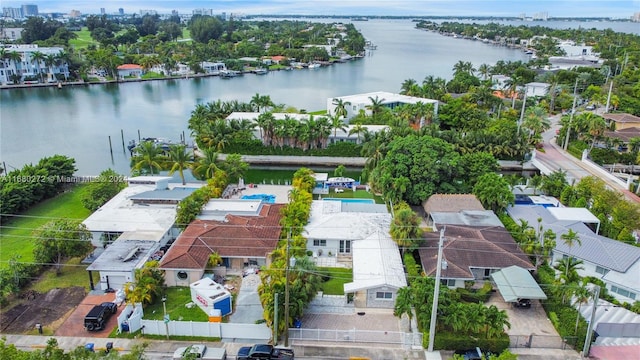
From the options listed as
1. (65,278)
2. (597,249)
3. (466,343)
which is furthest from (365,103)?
(466,343)

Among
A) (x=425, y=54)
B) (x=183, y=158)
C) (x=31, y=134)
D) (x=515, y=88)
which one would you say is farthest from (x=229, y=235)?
(x=425, y=54)

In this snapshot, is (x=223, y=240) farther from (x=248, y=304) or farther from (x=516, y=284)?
→ (x=516, y=284)

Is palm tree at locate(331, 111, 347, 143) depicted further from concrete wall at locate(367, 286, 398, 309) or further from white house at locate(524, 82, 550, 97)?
white house at locate(524, 82, 550, 97)

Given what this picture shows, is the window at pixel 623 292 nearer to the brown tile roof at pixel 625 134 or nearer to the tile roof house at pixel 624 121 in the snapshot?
the brown tile roof at pixel 625 134

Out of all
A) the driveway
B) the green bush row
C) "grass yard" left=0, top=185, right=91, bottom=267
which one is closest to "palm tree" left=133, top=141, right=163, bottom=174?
"grass yard" left=0, top=185, right=91, bottom=267

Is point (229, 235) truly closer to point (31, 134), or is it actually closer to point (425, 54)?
point (31, 134)

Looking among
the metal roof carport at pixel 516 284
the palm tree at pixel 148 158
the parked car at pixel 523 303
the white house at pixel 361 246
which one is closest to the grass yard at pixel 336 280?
the white house at pixel 361 246
